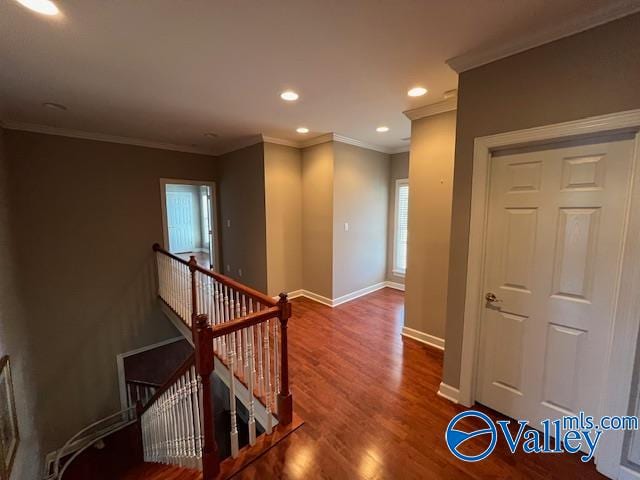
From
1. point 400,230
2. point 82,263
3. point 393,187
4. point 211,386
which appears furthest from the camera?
point 400,230

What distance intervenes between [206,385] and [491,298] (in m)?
1.99

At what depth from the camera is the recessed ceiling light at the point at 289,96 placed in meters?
2.50

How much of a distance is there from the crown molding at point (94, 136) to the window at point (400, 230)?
12.0 ft

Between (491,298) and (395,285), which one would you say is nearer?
(491,298)

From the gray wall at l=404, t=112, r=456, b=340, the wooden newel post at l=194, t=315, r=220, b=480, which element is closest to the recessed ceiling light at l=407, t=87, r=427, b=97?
the gray wall at l=404, t=112, r=456, b=340

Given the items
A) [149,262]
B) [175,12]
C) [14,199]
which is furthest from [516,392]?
[14,199]

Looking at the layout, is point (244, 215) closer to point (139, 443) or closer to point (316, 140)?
point (316, 140)

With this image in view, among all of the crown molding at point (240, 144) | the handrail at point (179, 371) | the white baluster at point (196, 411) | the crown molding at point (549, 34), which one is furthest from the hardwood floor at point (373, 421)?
the crown molding at point (240, 144)

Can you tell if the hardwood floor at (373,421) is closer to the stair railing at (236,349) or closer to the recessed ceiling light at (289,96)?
the stair railing at (236,349)

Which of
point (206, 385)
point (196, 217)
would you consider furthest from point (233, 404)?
point (196, 217)

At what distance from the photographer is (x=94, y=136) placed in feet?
12.5

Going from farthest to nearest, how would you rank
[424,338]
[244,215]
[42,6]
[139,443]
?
[244,215] < [139,443] < [424,338] < [42,6]

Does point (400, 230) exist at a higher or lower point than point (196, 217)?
lower

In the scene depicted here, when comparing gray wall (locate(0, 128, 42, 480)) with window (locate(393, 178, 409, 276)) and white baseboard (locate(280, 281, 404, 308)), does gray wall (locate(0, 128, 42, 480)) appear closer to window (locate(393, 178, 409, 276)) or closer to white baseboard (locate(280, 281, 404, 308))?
white baseboard (locate(280, 281, 404, 308))
